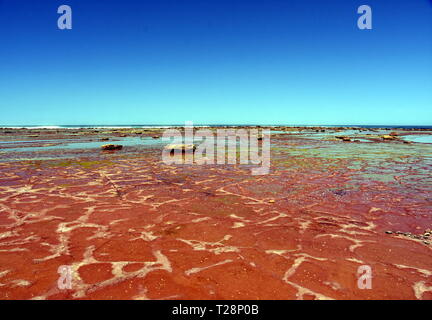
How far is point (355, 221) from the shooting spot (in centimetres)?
613

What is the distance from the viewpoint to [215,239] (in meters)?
5.32

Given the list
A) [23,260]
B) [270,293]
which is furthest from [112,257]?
[270,293]

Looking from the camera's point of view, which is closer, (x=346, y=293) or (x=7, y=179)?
(x=346, y=293)

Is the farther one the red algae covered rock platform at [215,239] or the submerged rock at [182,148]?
the submerged rock at [182,148]

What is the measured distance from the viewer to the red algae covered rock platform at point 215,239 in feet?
12.4

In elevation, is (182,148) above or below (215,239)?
above

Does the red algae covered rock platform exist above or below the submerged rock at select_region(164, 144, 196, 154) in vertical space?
below

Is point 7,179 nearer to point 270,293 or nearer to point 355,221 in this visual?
point 270,293

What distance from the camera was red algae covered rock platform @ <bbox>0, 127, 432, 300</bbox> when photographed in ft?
12.4

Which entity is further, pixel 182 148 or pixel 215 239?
pixel 182 148

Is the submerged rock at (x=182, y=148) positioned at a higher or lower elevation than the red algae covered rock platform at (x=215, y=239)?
higher

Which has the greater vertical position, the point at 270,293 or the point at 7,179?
the point at 7,179

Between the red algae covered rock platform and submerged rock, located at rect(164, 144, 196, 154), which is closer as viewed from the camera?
the red algae covered rock platform
